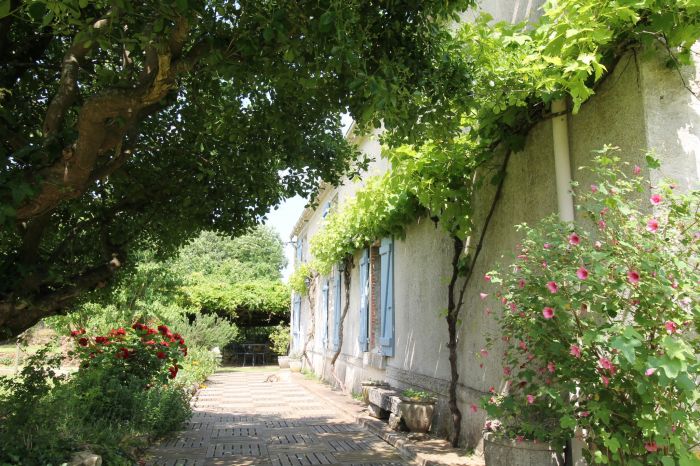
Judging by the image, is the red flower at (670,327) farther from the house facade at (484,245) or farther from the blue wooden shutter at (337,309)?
the blue wooden shutter at (337,309)

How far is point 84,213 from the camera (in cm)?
623

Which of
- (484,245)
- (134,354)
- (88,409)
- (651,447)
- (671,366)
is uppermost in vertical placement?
(484,245)

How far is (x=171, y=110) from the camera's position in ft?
19.5

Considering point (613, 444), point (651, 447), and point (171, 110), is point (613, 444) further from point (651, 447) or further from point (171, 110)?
point (171, 110)

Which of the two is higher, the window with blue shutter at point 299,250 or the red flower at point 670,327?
the window with blue shutter at point 299,250

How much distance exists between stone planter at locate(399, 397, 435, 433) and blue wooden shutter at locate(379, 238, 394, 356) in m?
2.29

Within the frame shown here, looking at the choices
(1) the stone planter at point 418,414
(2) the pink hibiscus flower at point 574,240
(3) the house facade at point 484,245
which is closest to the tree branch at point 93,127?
(3) the house facade at point 484,245

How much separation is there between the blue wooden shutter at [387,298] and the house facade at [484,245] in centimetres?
2

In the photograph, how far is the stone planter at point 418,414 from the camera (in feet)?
22.7

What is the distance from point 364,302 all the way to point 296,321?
40.8ft

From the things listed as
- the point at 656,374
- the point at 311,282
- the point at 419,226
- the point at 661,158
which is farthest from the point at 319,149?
the point at 311,282

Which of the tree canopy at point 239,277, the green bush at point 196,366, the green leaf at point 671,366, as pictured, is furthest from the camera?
the tree canopy at point 239,277

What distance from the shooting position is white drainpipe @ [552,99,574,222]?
4.32 metres

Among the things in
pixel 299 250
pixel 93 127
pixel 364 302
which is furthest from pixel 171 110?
pixel 299 250
